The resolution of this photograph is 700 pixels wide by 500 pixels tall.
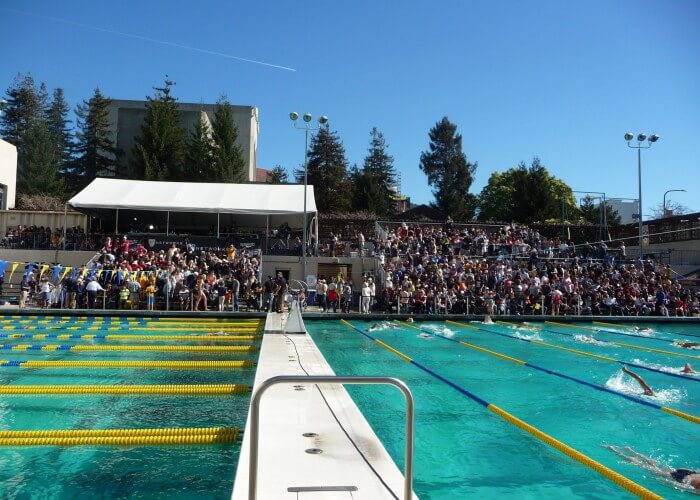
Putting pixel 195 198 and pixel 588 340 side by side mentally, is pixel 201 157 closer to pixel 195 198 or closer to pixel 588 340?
pixel 195 198

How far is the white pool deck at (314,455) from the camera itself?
3332mm

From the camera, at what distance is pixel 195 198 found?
24719 mm

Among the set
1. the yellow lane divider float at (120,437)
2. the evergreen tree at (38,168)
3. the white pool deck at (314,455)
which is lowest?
the yellow lane divider float at (120,437)

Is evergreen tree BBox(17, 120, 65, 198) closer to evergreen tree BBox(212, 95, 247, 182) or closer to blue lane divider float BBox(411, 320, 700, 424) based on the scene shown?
evergreen tree BBox(212, 95, 247, 182)

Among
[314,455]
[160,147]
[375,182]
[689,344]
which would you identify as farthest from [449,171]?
[314,455]

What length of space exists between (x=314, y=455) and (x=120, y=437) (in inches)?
104

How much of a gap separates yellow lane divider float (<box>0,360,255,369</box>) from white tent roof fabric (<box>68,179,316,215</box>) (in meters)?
13.9

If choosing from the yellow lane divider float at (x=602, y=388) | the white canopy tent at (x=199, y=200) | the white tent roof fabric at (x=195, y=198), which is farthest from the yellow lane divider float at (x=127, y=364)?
the white tent roof fabric at (x=195, y=198)

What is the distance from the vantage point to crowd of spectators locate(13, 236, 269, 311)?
17.7 m

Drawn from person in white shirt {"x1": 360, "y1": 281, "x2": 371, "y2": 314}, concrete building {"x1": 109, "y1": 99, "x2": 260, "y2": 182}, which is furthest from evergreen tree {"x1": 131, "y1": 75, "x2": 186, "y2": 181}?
person in white shirt {"x1": 360, "y1": 281, "x2": 371, "y2": 314}

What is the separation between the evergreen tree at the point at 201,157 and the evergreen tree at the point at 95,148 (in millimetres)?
8872

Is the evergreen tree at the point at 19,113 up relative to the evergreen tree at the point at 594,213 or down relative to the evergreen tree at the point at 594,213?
up

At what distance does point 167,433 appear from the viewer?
564 centimetres

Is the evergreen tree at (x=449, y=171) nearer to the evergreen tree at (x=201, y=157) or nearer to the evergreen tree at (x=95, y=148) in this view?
the evergreen tree at (x=201, y=157)
